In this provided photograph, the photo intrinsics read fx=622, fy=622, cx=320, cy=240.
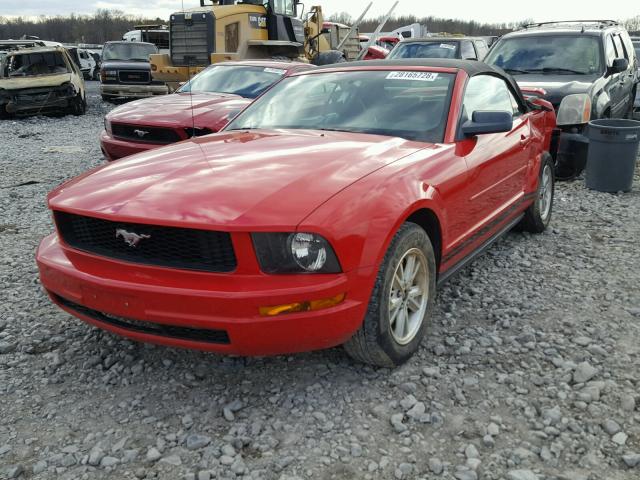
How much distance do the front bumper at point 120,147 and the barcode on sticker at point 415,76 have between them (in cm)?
364

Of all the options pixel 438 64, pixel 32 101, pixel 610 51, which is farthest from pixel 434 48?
pixel 32 101

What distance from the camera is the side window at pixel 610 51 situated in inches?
338

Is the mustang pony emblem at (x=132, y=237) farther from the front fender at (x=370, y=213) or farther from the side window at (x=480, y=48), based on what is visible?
the side window at (x=480, y=48)

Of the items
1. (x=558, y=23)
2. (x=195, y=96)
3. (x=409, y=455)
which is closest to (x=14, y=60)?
(x=195, y=96)

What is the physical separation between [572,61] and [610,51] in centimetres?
71

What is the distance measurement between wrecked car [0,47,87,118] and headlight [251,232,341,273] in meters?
14.0

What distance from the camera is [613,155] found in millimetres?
6996

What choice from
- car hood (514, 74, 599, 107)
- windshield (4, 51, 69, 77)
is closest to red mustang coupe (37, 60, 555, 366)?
car hood (514, 74, 599, 107)

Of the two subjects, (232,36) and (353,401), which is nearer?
(353,401)

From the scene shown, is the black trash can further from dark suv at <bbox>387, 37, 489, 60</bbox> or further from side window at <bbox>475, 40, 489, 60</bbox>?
side window at <bbox>475, 40, 489, 60</bbox>

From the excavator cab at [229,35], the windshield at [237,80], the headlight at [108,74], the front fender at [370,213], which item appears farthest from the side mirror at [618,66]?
the headlight at [108,74]

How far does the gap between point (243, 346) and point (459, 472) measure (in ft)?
3.29

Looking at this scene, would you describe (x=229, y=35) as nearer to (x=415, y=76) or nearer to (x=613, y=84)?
(x=613, y=84)

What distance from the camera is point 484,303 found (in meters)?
4.04
